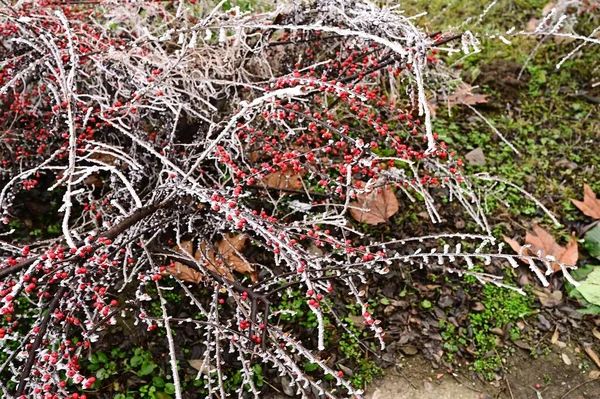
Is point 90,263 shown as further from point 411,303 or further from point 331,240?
point 411,303

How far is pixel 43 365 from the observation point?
5.34ft

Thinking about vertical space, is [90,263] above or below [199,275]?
above

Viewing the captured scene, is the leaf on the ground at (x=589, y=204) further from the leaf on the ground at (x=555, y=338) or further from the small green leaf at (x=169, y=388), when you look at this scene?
the small green leaf at (x=169, y=388)

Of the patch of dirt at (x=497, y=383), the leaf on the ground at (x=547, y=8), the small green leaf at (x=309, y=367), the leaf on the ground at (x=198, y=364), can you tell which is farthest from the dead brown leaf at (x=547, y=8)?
the leaf on the ground at (x=198, y=364)

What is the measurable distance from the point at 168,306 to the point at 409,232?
120 centimetres

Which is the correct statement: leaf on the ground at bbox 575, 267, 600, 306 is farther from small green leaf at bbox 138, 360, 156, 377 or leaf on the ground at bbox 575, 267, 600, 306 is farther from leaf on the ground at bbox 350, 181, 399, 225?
small green leaf at bbox 138, 360, 156, 377

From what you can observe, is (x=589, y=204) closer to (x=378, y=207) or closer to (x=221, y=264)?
(x=378, y=207)

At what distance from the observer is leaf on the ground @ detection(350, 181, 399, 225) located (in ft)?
8.34

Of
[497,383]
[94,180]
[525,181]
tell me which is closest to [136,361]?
[94,180]

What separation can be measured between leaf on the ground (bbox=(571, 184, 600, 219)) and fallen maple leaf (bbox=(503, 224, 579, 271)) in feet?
0.63

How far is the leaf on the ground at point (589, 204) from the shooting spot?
8.89 feet

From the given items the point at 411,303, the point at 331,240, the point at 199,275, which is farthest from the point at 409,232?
the point at 199,275

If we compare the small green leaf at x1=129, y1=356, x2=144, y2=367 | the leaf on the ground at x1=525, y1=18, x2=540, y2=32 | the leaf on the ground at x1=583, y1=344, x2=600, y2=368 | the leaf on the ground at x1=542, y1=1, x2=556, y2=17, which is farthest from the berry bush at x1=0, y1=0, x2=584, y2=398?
the leaf on the ground at x1=542, y1=1, x2=556, y2=17

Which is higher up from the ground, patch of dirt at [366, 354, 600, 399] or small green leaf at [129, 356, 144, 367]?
small green leaf at [129, 356, 144, 367]
